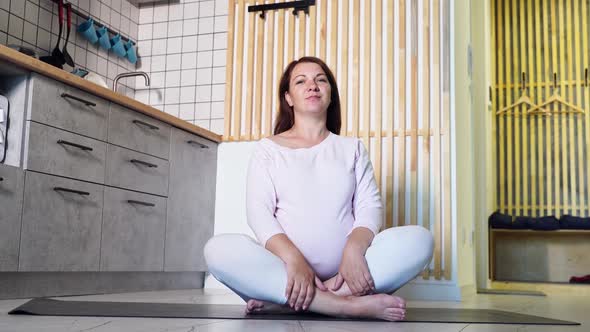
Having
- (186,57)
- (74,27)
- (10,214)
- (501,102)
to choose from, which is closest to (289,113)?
(10,214)

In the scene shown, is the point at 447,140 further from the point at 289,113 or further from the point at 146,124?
the point at 146,124

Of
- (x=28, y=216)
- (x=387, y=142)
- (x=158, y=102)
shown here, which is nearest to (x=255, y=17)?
(x=158, y=102)

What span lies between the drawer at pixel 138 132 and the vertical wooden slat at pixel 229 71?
598mm

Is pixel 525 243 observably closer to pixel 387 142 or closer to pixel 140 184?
pixel 387 142

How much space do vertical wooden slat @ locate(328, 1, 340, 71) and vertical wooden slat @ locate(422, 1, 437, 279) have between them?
511 millimetres

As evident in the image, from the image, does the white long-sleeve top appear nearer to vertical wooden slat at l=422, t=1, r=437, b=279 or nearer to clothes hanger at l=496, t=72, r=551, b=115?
vertical wooden slat at l=422, t=1, r=437, b=279

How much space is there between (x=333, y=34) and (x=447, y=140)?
3.05ft

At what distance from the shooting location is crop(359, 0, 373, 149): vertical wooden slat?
3.67m

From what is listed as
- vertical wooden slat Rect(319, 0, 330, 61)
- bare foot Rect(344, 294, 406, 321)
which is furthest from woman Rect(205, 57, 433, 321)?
vertical wooden slat Rect(319, 0, 330, 61)

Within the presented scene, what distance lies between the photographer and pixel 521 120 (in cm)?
729

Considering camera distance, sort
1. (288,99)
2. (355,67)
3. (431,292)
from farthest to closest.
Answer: (355,67), (431,292), (288,99)

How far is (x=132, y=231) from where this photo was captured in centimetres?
315

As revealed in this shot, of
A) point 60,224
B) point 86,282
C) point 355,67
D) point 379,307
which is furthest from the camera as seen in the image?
point 355,67

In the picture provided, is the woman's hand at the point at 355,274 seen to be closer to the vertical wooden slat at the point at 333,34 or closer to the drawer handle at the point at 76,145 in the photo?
the drawer handle at the point at 76,145
